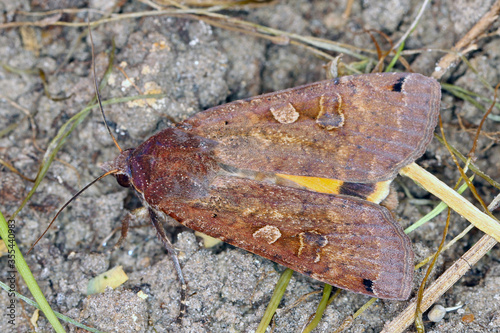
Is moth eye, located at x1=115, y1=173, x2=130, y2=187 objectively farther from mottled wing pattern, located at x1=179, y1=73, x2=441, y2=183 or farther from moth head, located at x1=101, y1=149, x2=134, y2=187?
mottled wing pattern, located at x1=179, y1=73, x2=441, y2=183

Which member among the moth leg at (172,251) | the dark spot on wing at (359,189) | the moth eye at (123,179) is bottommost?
the moth leg at (172,251)

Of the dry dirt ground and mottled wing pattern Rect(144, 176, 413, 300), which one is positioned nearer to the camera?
mottled wing pattern Rect(144, 176, 413, 300)

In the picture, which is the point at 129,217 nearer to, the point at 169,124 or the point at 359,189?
the point at 169,124

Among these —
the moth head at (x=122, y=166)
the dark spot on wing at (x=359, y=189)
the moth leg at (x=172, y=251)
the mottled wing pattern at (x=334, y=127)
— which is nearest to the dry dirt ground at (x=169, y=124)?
the moth leg at (x=172, y=251)

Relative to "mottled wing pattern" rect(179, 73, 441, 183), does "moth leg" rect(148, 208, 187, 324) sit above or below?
below

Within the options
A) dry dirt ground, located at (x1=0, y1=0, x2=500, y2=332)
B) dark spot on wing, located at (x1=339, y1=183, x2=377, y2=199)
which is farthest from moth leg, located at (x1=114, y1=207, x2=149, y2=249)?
dark spot on wing, located at (x1=339, y1=183, x2=377, y2=199)

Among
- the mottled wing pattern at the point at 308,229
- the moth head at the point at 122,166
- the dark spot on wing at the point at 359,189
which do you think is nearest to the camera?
the mottled wing pattern at the point at 308,229

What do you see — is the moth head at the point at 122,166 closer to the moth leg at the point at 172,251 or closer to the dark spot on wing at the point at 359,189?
the moth leg at the point at 172,251
